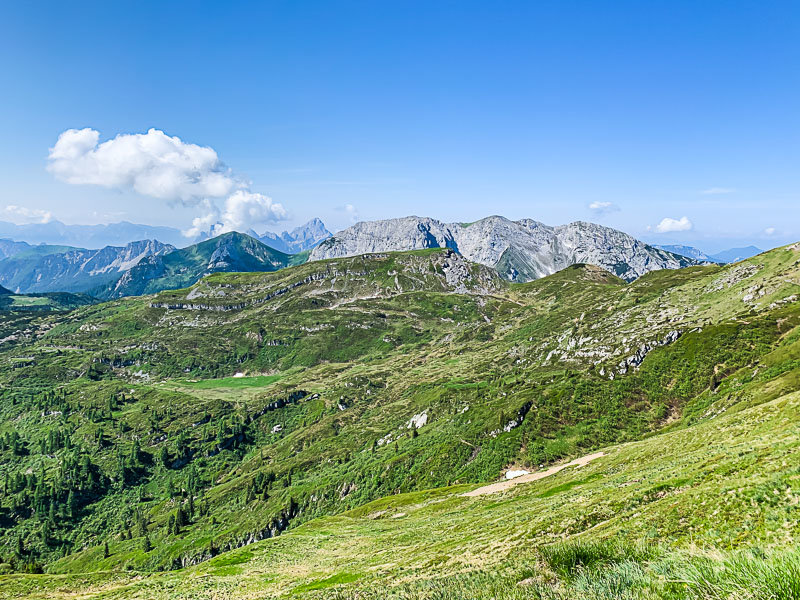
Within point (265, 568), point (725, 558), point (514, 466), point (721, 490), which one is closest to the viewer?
point (725, 558)

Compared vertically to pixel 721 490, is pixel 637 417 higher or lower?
lower

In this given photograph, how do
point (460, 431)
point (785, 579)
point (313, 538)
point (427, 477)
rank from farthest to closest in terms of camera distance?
point (460, 431) < point (427, 477) < point (313, 538) < point (785, 579)

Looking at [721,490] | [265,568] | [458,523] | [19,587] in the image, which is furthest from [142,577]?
[721,490]

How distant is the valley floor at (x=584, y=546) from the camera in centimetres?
945

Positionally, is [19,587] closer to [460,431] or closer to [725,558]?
[725,558]

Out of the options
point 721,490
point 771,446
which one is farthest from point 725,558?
point 771,446

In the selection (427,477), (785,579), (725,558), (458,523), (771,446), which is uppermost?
(785,579)

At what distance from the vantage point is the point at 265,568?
6450 cm

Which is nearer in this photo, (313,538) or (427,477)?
(313,538)

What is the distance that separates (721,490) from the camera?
81.4 ft

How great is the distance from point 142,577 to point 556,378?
181 metres

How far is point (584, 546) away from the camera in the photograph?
13.6 meters

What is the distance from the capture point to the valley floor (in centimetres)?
945

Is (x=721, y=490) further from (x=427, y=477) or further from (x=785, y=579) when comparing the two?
(x=427, y=477)
